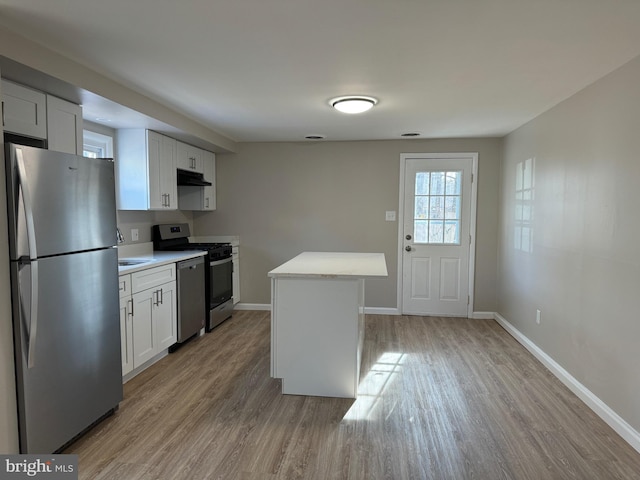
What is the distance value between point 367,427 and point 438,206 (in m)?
3.09

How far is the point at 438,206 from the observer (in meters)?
4.72

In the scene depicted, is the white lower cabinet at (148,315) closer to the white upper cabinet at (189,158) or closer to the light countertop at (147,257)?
the light countertop at (147,257)

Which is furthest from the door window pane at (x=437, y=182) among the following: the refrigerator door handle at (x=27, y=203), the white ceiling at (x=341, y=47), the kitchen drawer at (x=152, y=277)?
the refrigerator door handle at (x=27, y=203)

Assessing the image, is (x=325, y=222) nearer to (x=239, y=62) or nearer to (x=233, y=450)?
(x=239, y=62)

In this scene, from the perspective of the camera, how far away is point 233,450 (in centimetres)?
211

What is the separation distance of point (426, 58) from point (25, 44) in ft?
7.04

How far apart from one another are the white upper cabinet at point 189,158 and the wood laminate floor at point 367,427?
204 cm

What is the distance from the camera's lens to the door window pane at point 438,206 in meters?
4.68

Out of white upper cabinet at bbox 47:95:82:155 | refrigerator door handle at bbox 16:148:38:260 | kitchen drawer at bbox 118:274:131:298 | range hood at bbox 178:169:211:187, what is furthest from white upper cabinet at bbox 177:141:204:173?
refrigerator door handle at bbox 16:148:38:260

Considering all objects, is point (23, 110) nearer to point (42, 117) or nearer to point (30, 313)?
point (42, 117)

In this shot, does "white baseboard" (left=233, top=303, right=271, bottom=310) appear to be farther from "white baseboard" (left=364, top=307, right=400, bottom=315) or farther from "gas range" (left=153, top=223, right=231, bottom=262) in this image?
"white baseboard" (left=364, top=307, right=400, bottom=315)

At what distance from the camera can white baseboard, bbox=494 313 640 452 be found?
2.16 meters

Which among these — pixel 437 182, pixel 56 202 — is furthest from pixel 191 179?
pixel 437 182

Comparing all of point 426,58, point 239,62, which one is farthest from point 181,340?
point 426,58
